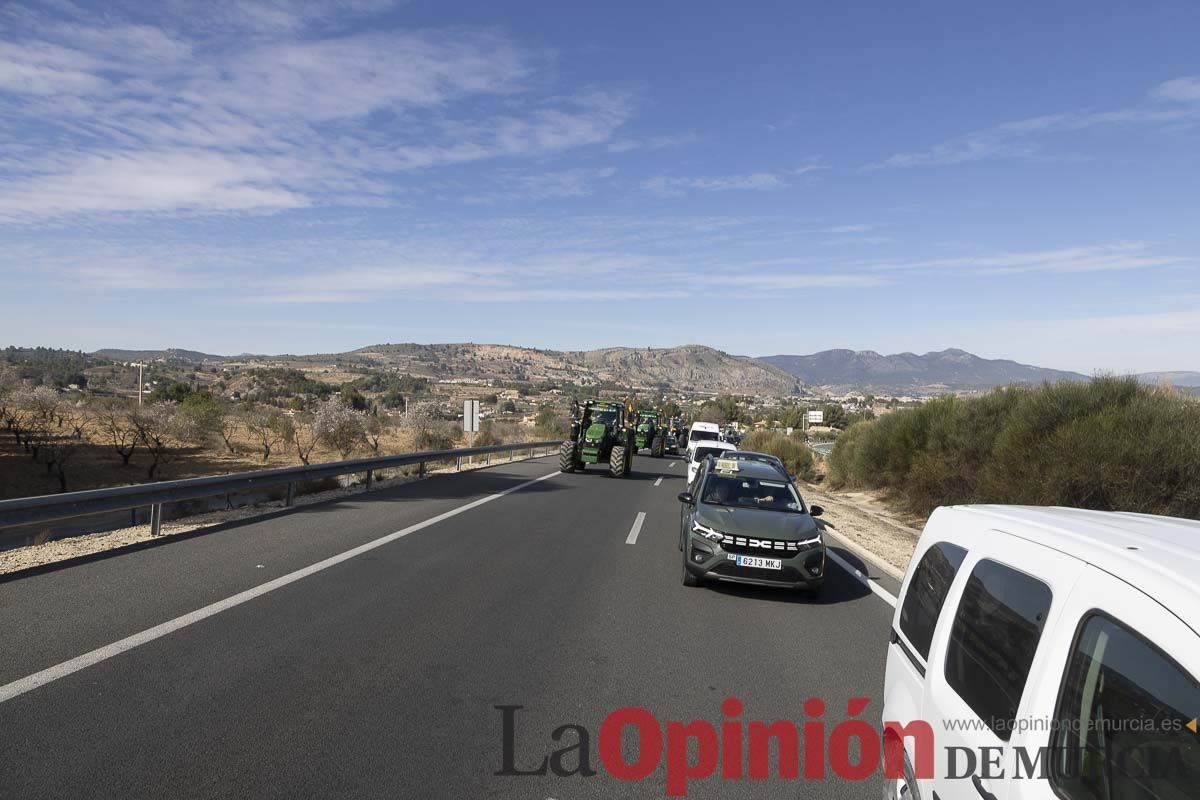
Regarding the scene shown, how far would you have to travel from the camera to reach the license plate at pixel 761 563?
9.59m

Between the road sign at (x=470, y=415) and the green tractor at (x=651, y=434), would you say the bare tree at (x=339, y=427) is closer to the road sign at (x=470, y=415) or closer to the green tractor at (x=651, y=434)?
the road sign at (x=470, y=415)

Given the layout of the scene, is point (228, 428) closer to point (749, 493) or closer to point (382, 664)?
point (749, 493)

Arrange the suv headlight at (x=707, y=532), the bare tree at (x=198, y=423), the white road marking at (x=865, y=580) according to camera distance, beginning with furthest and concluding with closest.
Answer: the bare tree at (x=198, y=423) → the white road marking at (x=865, y=580) → the suv headlight at (x=707, y=532)

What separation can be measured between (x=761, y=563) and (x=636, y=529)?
5.59 m

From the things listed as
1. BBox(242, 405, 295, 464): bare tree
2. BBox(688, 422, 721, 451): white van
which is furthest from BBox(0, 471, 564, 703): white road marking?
BBox(242, 405, 295, 464): bare tree

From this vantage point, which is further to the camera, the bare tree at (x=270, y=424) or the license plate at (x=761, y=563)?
the bare tree at (x=270, y=424)

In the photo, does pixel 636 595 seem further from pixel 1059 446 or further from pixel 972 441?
pixel 972 441

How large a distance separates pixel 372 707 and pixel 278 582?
3.92 metres

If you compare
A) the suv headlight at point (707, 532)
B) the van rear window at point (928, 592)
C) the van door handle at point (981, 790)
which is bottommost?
the suv headlight at point (707, 532)

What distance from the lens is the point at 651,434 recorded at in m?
48.0

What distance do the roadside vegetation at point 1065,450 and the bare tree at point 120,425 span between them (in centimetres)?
3022

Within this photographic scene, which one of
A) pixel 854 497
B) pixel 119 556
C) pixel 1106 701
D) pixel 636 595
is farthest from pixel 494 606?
pixel 854 497

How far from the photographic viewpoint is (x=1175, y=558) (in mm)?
2336

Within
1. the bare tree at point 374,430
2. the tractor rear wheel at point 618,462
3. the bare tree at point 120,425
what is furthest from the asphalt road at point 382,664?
the bare tree at point 374,430
